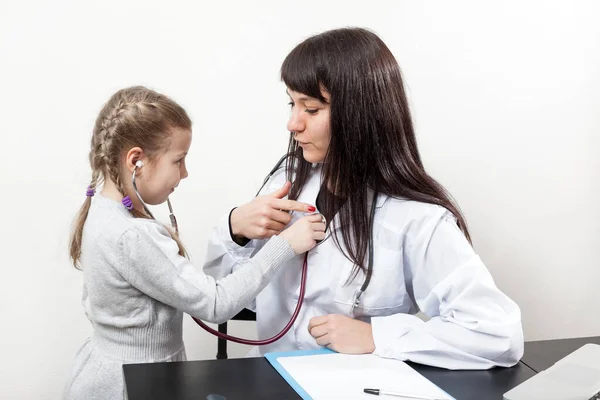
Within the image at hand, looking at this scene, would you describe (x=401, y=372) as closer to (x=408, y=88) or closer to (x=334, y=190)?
(x=334, y=190)

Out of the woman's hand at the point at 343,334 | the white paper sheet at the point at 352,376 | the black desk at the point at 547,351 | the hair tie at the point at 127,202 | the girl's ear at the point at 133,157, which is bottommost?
the black desk at the point at 547,351

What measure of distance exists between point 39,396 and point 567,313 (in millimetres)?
1817

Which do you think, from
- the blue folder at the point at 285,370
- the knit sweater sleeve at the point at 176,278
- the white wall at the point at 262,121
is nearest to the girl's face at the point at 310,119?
the knit sweater sleeve at the point at 176,278

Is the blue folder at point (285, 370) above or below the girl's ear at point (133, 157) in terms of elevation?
below

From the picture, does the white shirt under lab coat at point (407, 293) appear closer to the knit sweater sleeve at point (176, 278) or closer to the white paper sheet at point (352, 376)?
the white paper sheet at point (352, 376)

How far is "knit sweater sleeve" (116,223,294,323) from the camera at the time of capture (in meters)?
1.32

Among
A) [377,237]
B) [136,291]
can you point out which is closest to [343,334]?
[377,237]

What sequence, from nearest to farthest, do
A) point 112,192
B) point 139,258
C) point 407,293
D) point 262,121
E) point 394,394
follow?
1. point 394,394
2. point 139,258
3. point 112,192
4. point 407,293
5. point 262,121

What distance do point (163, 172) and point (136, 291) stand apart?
0.25m

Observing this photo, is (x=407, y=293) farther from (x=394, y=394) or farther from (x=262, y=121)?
(x=262, y=121)

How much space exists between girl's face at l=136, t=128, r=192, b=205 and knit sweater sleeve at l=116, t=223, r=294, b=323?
85 millimetres

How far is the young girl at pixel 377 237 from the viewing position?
1.34 meters

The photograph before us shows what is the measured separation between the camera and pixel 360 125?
4.73 ft

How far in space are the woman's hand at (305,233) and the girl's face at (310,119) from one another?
0.17 m
